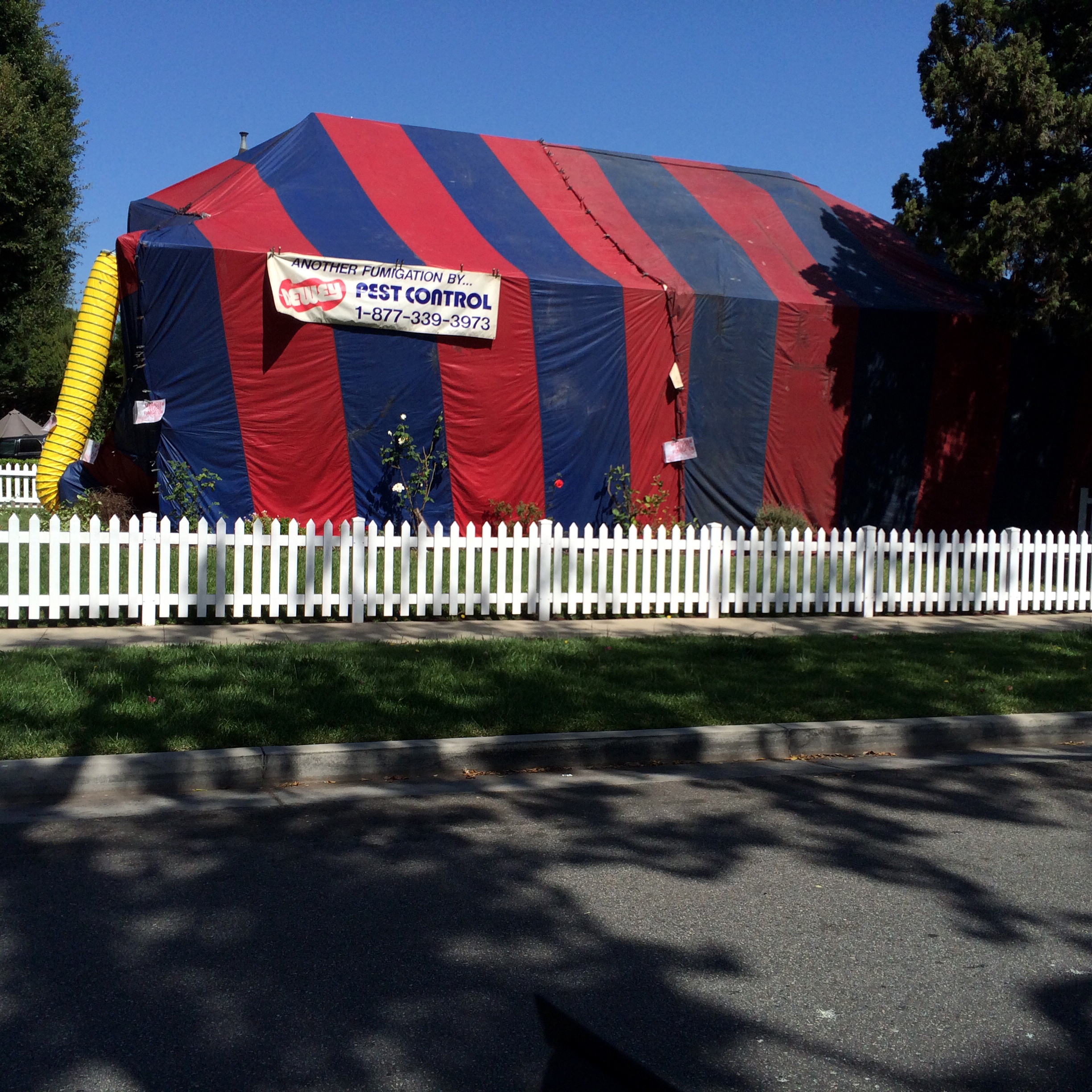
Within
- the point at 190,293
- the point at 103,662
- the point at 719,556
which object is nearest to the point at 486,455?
the point at 190,293

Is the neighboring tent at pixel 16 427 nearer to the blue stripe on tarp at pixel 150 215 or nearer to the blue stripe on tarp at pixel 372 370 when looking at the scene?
the blue stripe on tarp at pixel 150 215

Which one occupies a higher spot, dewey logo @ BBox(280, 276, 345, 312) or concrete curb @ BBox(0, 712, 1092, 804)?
dewey logo @ BBox(280, 276, 345, 312)

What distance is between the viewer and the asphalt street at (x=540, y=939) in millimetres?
3303

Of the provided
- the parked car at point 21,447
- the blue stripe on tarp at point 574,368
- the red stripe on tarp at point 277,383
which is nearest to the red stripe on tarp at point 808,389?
the blue stripe on tarp at point 574,368

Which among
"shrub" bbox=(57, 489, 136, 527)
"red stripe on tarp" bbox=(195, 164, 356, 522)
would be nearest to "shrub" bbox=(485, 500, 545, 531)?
"red stripe on tarp" bbox=(195, 164, 356, 522)

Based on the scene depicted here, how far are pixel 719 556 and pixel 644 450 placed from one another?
6.12m

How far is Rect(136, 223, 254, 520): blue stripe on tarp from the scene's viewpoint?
606 inches

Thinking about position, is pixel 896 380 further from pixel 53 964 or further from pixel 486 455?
pixel 53 964

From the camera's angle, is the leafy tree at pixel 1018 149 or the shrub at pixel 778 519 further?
the shrub at pixel 778 519

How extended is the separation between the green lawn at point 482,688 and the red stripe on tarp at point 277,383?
710cm

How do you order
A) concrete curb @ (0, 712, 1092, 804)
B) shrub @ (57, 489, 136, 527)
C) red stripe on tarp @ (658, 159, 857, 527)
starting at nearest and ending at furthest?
concrete curb @ (0, 712, 1092, 804) → shrub @ (57, 489, 136, 527) → red stripe on tarp @ (658, 159, 857, 527)

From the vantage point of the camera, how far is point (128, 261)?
15.5 metres

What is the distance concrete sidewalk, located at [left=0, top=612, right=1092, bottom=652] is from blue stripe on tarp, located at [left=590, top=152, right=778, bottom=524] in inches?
233

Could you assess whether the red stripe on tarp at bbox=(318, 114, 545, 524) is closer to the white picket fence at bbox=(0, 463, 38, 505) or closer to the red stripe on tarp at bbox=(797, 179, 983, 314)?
the red stripe on tarp at bbox=(797, 179, 983, 314)
